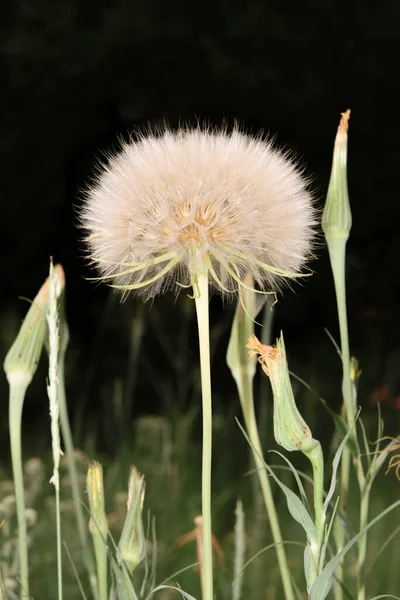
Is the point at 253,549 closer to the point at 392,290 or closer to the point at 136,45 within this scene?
the point at 136,45

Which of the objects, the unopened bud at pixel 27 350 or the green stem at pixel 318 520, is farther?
the unopened bud at pixel 27 350

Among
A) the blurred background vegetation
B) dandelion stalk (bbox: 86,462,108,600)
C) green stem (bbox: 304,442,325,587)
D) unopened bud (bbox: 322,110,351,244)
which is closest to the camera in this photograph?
green stem (bbox: 304,442,325,587)

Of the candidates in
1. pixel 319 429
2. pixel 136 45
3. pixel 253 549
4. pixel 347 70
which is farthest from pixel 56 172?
pixel 253 549

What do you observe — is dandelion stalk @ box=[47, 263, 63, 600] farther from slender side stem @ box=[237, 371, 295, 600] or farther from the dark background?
the dark background

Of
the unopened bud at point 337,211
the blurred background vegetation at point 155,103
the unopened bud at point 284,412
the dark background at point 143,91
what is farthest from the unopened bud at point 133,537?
the dark background at point 143,91

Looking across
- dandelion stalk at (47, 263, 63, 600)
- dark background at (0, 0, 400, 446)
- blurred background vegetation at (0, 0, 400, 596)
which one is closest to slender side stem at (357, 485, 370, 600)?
dandelion stalk at (47, 263, 63, 600)

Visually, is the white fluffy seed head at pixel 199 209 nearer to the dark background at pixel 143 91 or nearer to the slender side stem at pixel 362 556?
the slender side stem at pixel 362 556
